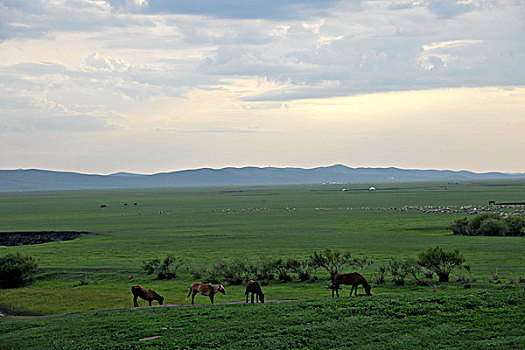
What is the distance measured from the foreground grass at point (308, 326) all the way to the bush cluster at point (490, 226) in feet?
132

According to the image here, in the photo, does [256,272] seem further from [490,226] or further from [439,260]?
[490,226]

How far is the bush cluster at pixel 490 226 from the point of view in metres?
55.9

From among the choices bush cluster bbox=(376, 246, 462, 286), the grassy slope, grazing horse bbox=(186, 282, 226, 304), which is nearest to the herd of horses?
grazing horse bbox=(186, 282, 226, 304)

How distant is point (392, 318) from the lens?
16.6m

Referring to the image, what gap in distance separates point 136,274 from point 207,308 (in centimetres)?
1744

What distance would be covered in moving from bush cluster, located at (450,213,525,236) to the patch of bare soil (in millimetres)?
44764

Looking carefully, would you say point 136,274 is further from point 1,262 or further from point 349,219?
point 349,219

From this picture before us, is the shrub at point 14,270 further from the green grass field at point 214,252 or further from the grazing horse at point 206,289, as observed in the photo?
the grazing horse at point 206,289

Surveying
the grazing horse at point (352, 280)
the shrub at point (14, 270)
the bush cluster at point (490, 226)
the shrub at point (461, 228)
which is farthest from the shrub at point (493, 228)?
the shrub at point (14, 270)

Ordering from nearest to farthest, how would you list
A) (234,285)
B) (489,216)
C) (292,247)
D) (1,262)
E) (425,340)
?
(425,340) → (234,285) → (1,262) → (292,247) → (489,216)

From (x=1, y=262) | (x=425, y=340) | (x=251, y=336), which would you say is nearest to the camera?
(x=425, y=340)

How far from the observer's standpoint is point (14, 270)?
34.2 m

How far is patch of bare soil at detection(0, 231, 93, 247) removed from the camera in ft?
216

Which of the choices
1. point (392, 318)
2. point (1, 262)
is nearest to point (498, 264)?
point (392, 318)
